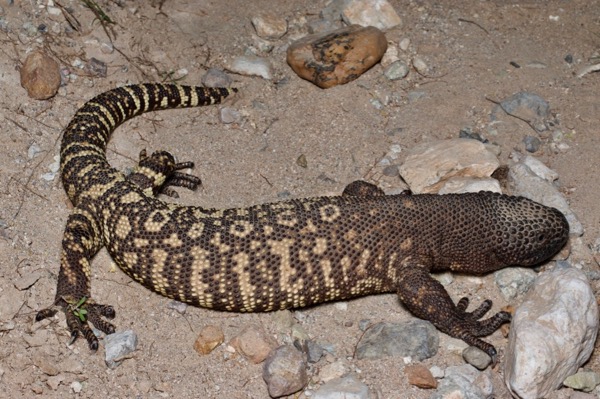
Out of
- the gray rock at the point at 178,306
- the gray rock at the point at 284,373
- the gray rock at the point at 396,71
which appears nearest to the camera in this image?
the gray rock at the point at 284,373

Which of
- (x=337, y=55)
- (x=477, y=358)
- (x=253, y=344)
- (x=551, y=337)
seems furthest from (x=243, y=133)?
(x=551, y=337)

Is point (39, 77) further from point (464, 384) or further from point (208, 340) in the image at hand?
point (464, 384)

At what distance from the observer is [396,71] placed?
17.8ft

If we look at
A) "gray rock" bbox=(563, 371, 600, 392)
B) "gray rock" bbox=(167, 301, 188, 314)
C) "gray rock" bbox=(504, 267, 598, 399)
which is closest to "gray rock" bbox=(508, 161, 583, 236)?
"gray rock" bbox=(504, 267, 598, 399)

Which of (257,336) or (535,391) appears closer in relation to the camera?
(535,391)

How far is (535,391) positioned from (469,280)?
0.91 m

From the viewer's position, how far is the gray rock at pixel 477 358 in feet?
12.5

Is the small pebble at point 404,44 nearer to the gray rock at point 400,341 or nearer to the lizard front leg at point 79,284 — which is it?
the gray rock at point 400,341

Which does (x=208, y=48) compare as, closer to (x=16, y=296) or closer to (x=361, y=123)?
(x=361, y=123)

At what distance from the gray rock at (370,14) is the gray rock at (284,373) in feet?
9.51

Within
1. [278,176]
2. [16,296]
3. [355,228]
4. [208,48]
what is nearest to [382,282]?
[355,228]

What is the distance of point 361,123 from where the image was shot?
5180 millimetres

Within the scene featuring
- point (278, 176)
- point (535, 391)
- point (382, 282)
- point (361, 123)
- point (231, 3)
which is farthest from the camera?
point (231, 3)

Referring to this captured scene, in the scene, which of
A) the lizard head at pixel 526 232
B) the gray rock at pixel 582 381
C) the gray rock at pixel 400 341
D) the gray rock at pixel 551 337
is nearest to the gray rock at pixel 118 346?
the gray rock at pixel 400 341
